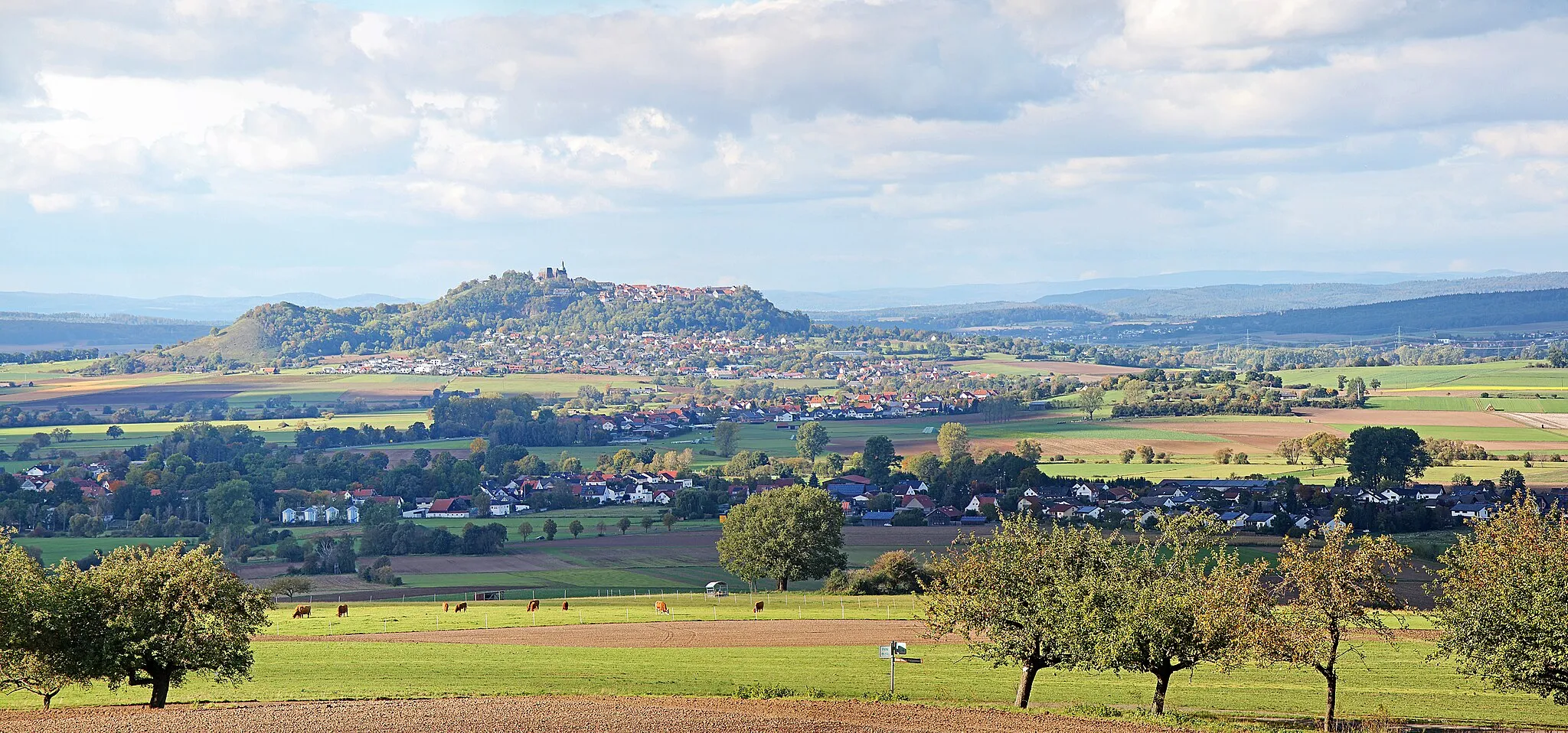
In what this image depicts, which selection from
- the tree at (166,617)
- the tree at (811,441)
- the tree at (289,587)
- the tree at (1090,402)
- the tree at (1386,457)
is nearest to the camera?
the tree at (166,617)

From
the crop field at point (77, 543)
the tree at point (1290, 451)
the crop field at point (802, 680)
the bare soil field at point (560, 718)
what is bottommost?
the crop field at point (77, 543)

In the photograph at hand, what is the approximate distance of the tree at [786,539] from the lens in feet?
224

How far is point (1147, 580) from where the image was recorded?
118 ft

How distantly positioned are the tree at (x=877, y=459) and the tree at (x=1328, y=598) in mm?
87142

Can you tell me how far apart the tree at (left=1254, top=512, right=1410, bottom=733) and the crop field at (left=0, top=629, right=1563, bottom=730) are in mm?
2701

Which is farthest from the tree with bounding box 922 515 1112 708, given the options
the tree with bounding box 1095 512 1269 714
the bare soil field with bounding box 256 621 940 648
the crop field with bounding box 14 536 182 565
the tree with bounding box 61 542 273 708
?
the crop field with bounding box 14 536 182 565

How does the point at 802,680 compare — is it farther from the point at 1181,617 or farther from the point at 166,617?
the point at 166,617

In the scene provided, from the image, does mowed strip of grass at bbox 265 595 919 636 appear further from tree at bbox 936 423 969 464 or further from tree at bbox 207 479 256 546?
tree at bbox 936 423 969 464

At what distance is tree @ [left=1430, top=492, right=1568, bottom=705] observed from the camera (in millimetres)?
32500

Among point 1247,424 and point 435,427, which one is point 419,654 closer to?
point 1247,424

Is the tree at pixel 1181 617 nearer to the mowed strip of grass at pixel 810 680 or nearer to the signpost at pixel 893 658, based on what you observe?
the mowed strip of grass at pixel 810 680

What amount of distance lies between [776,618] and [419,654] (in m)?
14.4

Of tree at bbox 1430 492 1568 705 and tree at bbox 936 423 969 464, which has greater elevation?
tree at bbox 1430 492 1568 705

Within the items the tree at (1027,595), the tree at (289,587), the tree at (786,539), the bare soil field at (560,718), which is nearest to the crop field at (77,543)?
the tree at (289,587)
